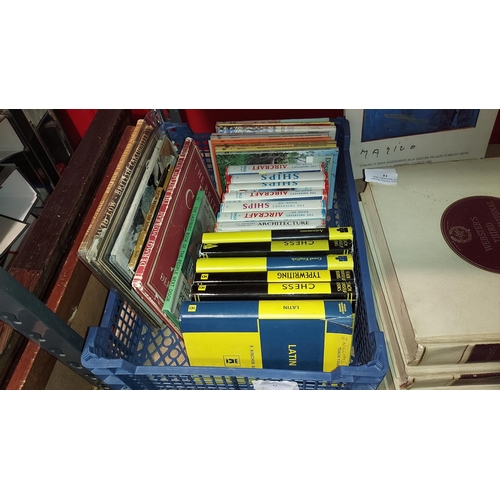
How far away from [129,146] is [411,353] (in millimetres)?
815

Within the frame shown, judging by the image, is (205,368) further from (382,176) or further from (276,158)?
(382,176)

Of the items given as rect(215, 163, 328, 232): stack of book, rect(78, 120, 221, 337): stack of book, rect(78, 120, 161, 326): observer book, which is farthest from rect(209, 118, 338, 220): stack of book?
rect(78, 120, 161, 326): observer book

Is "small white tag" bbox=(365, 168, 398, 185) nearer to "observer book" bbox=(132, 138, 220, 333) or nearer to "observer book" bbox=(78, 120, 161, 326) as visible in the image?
"observer book" bbox=(132, 138, 220, 333)

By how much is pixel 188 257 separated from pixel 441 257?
2.03 ft

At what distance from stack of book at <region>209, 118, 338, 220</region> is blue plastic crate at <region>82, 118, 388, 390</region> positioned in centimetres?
8

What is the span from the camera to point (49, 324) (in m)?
0.77

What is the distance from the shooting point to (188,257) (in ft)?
3.29

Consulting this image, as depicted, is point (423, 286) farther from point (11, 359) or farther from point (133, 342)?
point (11, 359)

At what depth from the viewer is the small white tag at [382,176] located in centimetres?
114

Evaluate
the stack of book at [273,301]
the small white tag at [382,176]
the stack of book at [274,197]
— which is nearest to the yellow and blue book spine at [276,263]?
the stack of book at [273,301]

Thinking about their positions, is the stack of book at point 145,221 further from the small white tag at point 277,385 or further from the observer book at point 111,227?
the small white tag at point 277,385

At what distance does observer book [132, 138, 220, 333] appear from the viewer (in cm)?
84

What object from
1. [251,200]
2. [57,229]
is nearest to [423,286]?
[251,200]

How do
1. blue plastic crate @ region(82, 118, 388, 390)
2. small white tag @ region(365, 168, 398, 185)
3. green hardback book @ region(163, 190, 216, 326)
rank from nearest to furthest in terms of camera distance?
1. blue plastic crate @ region(82, 118, 388, 390)
2. green hardback book @ region(163, 190, 216, 326)
3. small white tag @ region(365, 168, 398, 185)
